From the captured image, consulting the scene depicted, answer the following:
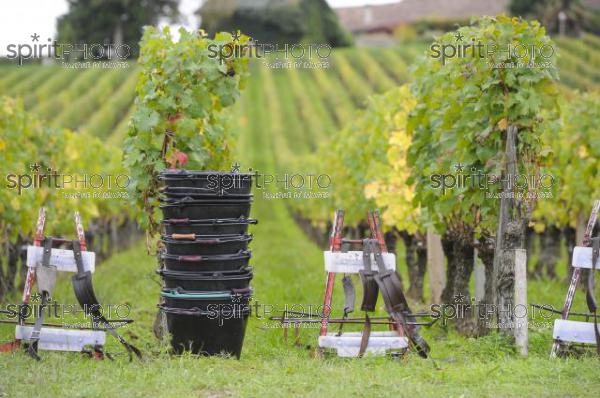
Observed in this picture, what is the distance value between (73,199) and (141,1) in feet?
203

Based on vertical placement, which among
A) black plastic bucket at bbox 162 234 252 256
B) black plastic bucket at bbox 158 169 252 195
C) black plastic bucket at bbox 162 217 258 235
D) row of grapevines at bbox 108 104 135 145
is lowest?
black plastic bucket at bbox 162 234 252 256

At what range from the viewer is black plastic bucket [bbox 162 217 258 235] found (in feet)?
26.1

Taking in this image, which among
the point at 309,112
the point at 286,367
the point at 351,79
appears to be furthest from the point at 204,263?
the point at 351,79

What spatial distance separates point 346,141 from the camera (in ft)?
67.6

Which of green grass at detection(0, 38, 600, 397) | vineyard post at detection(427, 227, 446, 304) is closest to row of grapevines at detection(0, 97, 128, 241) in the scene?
green grass at detection(0, 38, 600, 397)

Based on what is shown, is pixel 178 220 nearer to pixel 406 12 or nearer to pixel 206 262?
pixel 206 262

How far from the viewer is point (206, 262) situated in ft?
26.2

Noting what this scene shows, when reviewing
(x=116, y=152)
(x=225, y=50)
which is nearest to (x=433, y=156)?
(x=225, y=50)

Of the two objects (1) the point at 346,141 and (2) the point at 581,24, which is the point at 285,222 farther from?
(2) the point at 581,24

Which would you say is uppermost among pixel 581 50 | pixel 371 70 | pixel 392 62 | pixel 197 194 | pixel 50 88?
pixel 581 50

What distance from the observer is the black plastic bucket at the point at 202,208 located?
7969mm

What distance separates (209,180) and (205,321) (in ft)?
4.20

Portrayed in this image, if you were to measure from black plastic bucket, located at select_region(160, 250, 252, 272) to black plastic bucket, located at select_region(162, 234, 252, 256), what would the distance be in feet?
0.18

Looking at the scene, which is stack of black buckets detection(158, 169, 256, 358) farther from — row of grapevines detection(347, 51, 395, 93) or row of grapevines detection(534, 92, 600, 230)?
row of grapevines detection(347, 51, 395, 93)
